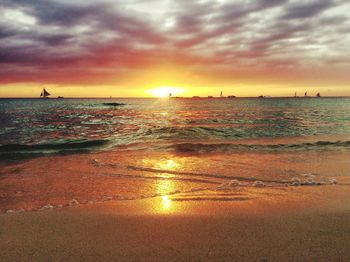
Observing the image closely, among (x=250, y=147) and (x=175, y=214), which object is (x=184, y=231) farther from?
(x=250, y=147)

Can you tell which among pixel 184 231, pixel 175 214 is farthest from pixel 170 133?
pixel 184 231

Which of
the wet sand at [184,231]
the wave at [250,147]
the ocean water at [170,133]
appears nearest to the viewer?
the wet sand at [184,231]

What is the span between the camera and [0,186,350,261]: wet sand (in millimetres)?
3717

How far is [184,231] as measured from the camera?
14.6ft

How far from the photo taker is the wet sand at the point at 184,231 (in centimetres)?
372

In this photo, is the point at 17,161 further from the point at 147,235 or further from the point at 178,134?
the point at 178,134

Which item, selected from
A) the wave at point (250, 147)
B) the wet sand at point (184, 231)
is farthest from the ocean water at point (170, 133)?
the wet sand at point (184, 231)

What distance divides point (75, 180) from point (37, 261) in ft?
15.0

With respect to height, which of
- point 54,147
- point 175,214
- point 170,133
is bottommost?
point 54,147

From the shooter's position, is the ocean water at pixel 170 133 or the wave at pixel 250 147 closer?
the wave at pixel 250 147

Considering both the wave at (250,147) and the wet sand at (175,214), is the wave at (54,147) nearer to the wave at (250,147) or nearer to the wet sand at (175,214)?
the wave at (250,147)

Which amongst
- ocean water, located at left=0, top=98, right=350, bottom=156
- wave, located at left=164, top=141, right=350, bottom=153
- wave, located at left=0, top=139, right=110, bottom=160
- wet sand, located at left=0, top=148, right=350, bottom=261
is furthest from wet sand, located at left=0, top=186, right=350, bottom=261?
wave, located at left=0, top=139, right=110, bottom=160

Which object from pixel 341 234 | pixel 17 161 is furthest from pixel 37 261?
pixel 17 161

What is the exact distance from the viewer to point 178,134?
69.4ft
